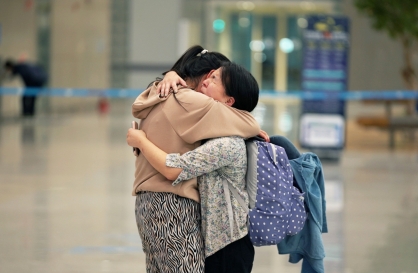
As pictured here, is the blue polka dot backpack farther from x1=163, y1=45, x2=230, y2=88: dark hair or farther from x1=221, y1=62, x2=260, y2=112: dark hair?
x1=163, y1=45, x2=230, y2=88: dark hair

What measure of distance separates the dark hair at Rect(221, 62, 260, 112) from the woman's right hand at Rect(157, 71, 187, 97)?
18cm

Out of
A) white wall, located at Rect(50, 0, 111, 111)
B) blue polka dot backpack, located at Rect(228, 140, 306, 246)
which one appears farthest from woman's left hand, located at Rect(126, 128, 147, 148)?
white wall, located at Rect(50, 0, 111, 111)

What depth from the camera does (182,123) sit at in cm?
283

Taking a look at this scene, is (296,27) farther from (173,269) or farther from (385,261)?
(173,269)

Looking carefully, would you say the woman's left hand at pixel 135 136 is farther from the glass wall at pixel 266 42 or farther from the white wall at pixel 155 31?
the glass wall at pixel 266 42

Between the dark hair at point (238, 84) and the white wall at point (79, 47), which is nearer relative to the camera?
the dark hair at point (238, 84)

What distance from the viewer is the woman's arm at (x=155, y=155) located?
2797mm

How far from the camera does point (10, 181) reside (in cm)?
859

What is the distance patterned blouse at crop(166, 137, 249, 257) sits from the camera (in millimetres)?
2793

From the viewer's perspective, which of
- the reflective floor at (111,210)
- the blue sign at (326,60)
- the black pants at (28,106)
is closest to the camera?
the reflective floor at (111,210)

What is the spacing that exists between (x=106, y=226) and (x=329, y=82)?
6.33 metres

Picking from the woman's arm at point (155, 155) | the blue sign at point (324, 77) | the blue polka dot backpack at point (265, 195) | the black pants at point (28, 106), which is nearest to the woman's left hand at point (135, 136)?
the woman's arm at point (155, 155)

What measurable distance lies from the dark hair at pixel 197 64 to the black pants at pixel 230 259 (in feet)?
2.30

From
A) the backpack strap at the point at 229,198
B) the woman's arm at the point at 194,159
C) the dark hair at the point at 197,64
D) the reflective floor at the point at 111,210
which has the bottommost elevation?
the reflective floor at the point at 111,210
